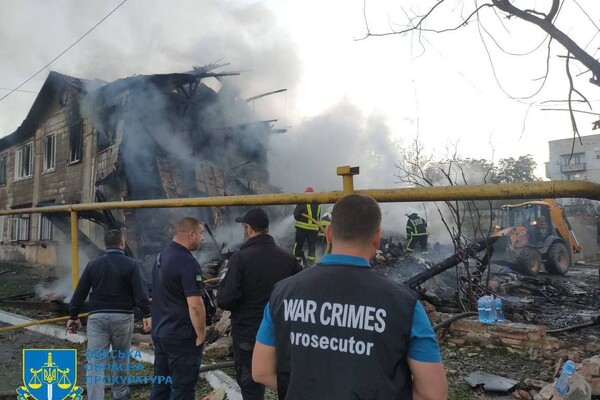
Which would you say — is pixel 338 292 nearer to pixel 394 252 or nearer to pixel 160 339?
pixel 160 339

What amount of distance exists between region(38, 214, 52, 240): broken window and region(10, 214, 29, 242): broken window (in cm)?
143

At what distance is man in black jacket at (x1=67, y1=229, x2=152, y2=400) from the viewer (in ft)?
11.9

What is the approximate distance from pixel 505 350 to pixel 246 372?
3.35 metres

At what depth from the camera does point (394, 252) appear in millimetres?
10633

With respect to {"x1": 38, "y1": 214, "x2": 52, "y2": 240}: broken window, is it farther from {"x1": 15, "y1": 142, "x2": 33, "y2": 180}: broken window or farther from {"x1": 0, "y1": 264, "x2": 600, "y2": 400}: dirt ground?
{"x1": 0, "y1": 264, "x2": 600, "y2": 400}: dirt ground

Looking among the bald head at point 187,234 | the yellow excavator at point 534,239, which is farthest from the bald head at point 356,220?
the yellow excavator at point 534,239

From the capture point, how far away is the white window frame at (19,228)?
1795 cm

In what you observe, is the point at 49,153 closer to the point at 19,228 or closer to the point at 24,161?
the point at 24,161

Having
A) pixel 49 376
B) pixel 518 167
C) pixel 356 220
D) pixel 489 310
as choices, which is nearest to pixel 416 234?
pixel 489 310

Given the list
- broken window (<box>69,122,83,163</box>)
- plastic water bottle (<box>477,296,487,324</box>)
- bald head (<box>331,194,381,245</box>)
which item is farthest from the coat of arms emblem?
broken window (<box>69,122,83,163</box>)

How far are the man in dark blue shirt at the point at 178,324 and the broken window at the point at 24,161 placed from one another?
704 inches

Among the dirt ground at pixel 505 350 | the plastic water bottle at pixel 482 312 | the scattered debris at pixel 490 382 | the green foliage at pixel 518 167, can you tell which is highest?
the green foliage at pixel 518 167

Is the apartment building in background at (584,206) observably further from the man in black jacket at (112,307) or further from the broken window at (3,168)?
the broken window at (3,168)

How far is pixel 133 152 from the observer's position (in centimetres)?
1190
